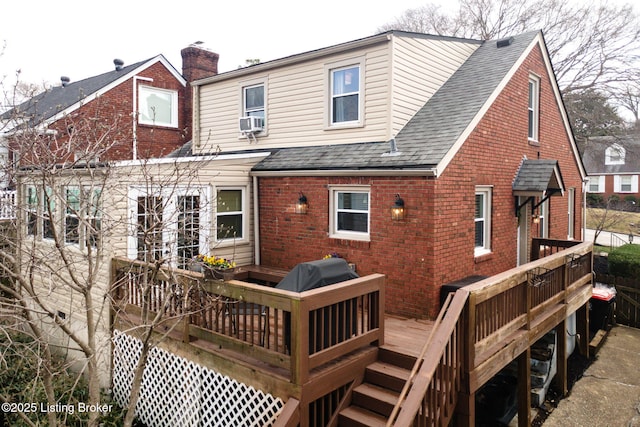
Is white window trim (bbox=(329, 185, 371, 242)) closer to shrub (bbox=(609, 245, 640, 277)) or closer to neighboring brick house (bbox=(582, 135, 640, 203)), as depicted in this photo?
shrub (bbox=(609, 245, 640, 277))

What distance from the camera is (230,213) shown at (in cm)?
1021

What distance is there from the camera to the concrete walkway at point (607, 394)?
766 cm

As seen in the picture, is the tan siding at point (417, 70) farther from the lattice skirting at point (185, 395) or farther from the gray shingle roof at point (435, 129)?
the lattice skirting at point (185, 395)

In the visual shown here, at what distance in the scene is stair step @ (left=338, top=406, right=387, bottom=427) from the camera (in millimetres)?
5051

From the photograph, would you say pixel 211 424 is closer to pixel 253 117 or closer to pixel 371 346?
pixel 371 346

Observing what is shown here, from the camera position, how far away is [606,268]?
14.9 meters

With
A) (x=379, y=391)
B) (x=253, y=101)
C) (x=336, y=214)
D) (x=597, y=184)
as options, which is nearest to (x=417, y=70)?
(x=336, y=214)

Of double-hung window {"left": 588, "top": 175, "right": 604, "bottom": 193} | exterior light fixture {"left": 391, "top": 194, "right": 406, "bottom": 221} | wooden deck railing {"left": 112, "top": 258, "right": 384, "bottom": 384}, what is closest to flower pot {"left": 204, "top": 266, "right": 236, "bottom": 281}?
wooden deck railing {"left": 112, "top": 258, "right": 384, "bottom": 384}

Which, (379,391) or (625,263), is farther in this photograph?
(625,263)

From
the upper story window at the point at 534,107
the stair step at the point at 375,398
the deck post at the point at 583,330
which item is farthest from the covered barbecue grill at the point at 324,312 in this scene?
the upper story window at the point at 534,107

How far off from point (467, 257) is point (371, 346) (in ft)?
11.7

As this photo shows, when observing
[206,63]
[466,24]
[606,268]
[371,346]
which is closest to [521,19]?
[466,24]

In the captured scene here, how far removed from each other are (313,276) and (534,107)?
9.16 meters

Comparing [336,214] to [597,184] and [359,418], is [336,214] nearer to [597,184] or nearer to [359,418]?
[359,418]
